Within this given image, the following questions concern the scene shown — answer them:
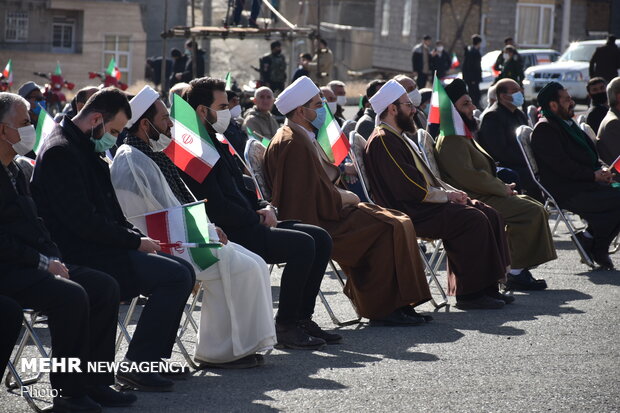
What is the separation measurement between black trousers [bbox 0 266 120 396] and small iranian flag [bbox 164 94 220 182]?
1.42m

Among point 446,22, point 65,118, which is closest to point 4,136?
point 65,118

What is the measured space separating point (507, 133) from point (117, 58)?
1468 inches

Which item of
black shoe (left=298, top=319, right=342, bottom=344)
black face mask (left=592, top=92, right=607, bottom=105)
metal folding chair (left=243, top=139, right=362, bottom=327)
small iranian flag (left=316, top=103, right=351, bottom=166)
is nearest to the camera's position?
black shoe (left=298, top=319, right=342, bottom=344)

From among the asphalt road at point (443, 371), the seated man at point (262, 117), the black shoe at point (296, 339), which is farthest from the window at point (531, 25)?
the black shoe at point (296, 339)

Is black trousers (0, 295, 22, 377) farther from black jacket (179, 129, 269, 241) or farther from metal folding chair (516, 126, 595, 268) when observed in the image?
metal folding chair (516, 126, 595, 268)

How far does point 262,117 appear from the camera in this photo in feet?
41.5

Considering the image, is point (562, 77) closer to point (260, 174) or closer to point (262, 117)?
point (262, 117)

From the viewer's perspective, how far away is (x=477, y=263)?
8773 millimetres

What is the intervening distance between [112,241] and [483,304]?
369 cm

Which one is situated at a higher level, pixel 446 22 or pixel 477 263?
pixel 446 22

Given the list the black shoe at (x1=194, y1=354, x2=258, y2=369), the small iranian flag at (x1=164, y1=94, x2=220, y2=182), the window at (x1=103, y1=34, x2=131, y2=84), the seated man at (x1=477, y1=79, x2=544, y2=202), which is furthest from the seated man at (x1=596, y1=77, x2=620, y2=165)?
the window at (x1=103, y1=34, x2=131, y2=84)

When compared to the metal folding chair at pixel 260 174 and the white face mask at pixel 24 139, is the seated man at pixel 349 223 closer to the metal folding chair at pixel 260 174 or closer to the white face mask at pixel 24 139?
the metal folding chair at pixel 260 174

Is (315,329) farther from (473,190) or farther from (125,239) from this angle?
(473,190)

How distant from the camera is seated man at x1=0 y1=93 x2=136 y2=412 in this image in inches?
211
